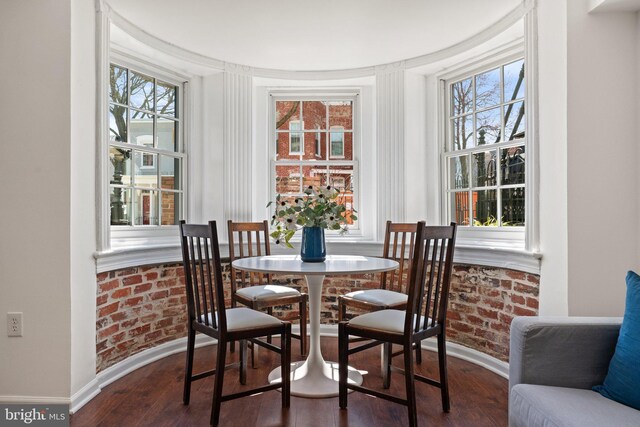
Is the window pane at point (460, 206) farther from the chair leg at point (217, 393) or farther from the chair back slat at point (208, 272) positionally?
the chair leg at point (217, 393)

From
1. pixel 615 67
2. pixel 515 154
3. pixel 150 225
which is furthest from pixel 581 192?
pixel 150 225

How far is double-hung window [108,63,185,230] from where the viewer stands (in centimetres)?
329

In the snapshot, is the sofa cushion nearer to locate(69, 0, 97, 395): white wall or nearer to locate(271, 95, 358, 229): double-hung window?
locate(69, 0, 97, 395): white wall

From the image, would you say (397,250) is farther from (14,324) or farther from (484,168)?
(14,324)

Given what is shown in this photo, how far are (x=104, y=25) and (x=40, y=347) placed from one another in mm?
2024

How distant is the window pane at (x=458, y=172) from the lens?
12.1 feet

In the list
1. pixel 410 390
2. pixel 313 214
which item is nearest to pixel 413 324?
pixel 410 390

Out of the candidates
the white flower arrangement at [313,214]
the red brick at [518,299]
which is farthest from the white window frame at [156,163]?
the red brick at [518,299]

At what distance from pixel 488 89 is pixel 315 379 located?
2576 millimetres

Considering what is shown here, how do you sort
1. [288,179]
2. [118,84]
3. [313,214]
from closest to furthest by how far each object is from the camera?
[313,214] → [118,84] → [288,179]

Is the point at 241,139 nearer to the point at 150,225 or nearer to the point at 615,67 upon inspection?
the point at 150,225

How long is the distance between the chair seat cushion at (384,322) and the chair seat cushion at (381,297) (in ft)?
1.43

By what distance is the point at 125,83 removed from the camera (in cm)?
340

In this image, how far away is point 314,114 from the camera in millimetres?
4305
